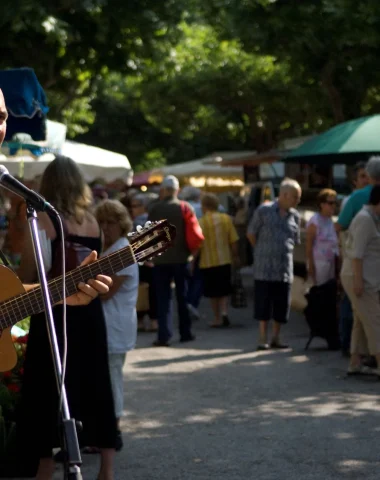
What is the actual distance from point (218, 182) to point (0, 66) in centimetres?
2234

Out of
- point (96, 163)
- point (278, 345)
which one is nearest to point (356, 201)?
point (278, 345)

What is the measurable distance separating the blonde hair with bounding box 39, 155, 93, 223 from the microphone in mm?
2649

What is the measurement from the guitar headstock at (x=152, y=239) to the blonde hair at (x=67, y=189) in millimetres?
1593

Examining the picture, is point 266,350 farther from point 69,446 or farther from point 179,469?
point 69,446

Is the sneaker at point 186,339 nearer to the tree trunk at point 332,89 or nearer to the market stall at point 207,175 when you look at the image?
the tree trunk at point 332,89

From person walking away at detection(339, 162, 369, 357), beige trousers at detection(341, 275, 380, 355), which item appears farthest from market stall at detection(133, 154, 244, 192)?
beige trousers at detection(341, 275, 380, 355)

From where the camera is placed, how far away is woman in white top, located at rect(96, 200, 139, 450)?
25.2 feet

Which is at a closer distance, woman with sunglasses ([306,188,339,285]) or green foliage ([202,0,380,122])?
woman with sunglasses ([306,188,339,285])

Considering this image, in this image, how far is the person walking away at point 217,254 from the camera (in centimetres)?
1503

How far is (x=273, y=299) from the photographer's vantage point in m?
12.6

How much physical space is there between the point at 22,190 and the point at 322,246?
8.81m

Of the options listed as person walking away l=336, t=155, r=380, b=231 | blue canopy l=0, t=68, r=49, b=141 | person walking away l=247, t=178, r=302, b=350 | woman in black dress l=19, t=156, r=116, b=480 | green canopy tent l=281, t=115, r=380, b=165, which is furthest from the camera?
green canopy tent l=281, t=115, r=380, b=165

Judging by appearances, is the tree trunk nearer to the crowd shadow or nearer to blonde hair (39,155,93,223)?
the crowd shadow

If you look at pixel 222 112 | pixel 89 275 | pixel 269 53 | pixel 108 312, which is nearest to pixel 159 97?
pixel 222 112
